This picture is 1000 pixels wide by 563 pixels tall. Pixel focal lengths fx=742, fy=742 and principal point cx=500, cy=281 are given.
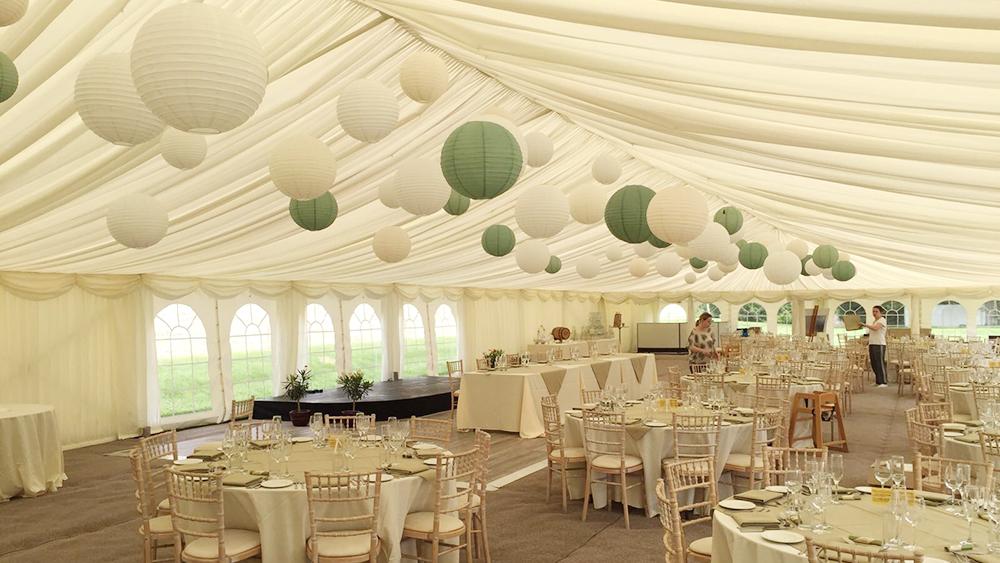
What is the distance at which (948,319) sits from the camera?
23.1 meters

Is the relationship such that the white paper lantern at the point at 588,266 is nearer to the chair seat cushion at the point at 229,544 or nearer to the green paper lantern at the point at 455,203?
the green paper lantern at the point at 455,203

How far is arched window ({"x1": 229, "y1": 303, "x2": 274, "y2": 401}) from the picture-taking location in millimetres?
13312

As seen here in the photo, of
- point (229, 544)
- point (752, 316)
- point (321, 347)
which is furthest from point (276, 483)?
point (752, 316)

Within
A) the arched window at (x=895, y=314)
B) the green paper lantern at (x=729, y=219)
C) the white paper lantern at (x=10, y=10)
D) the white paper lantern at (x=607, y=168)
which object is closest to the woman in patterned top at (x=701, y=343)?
the green paper lantern at (x=729, y=219)

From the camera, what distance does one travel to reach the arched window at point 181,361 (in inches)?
482

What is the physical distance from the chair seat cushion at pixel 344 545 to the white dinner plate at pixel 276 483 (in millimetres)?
400

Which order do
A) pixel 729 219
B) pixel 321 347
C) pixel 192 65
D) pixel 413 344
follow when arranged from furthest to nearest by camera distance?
1. pixel 413 344
2. pixel 321 347
3. pixel 729 219
4. pixel 192 65

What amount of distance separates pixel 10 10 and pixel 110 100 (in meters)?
0.60

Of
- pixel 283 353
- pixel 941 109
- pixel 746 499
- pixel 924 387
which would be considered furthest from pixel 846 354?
pixel 941 109

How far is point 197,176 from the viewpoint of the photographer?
23.1ft

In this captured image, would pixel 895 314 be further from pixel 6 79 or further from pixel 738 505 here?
pixel 6 79

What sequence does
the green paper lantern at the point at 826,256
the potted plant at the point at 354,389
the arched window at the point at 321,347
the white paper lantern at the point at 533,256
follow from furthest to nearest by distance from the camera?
the arched window at the point at 321,347
the potted plant at the point at 354,389
the green paper lantern at the point at 826,256
the white paper lantern at the point at 533,256

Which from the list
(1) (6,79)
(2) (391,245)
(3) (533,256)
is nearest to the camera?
(1) (6,79)

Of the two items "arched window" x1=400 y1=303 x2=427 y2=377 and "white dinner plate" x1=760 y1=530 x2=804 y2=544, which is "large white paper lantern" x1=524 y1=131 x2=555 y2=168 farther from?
"arched window" x1=400 y1=303 x2=427 y2=377
